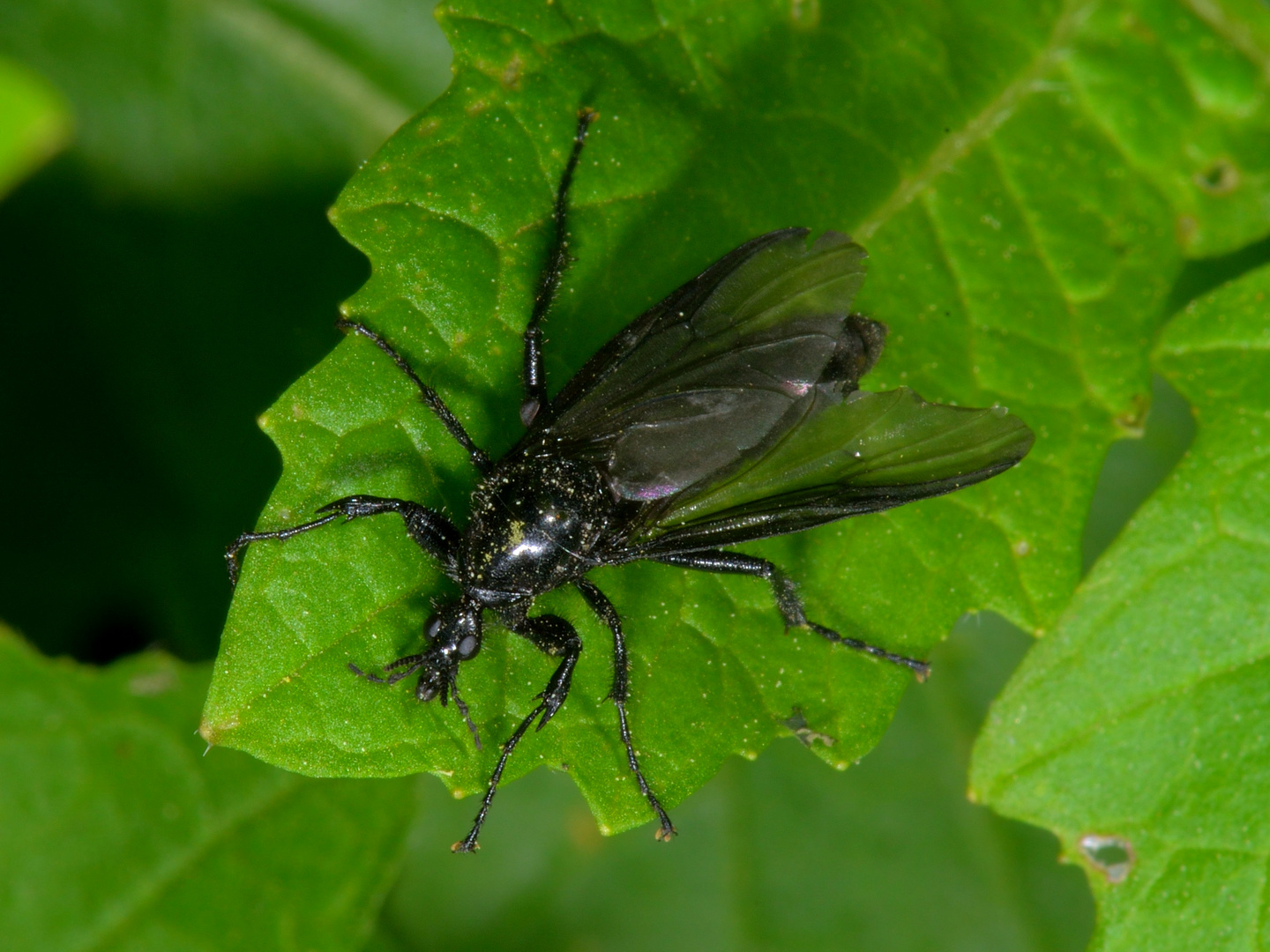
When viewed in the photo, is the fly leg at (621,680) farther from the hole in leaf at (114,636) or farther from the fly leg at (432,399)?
the hole in leaf at (114,636)

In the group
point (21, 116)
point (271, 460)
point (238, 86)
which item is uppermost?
point (21, 116)

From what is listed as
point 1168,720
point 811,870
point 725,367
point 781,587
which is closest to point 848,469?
→ point 781,587

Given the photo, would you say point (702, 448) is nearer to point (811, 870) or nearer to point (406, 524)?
point (406, 524)

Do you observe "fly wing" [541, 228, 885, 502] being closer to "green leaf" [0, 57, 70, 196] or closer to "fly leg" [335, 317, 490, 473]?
"fly leg" [335, 317, 490, 473]

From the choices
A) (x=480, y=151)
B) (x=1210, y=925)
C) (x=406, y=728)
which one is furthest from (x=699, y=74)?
(x=1210, y=925)

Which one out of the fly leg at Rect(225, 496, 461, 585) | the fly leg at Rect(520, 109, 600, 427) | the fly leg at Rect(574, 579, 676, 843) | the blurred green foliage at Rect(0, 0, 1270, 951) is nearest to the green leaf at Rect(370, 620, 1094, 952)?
the blurred green foliage at Rect(0, 0, 1270, 951)

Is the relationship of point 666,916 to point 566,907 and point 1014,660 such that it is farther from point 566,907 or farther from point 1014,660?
point 1014,660
